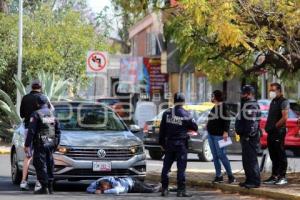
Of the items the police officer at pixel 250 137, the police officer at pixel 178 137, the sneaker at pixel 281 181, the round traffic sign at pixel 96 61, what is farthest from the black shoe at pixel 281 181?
the round traffic sign at pixel 96 61

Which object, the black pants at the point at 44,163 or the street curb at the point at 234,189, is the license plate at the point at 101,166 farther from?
the street curb at the point at 234,189

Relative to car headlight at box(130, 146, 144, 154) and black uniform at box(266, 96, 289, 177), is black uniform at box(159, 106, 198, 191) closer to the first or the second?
car headlight at box(130, 146, 144, 154)

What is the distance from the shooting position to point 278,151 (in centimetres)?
1399

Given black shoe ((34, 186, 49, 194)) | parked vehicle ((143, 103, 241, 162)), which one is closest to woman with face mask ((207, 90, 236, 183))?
black shoe ((34, 186, 49, 194))

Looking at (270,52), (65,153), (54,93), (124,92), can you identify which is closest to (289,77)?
(270,52)

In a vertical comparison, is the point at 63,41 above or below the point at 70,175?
above

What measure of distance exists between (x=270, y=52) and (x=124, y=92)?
113 feet

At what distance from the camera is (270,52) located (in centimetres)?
1412

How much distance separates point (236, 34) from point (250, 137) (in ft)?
6.12

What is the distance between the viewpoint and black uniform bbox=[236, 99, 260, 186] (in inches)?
516

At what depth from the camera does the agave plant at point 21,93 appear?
80.9 feet

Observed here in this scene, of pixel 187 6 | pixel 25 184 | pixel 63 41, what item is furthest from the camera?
pixel 63 41

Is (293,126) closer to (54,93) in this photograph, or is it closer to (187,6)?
(54,93)

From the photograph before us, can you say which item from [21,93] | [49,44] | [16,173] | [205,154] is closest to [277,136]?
[16,173]
